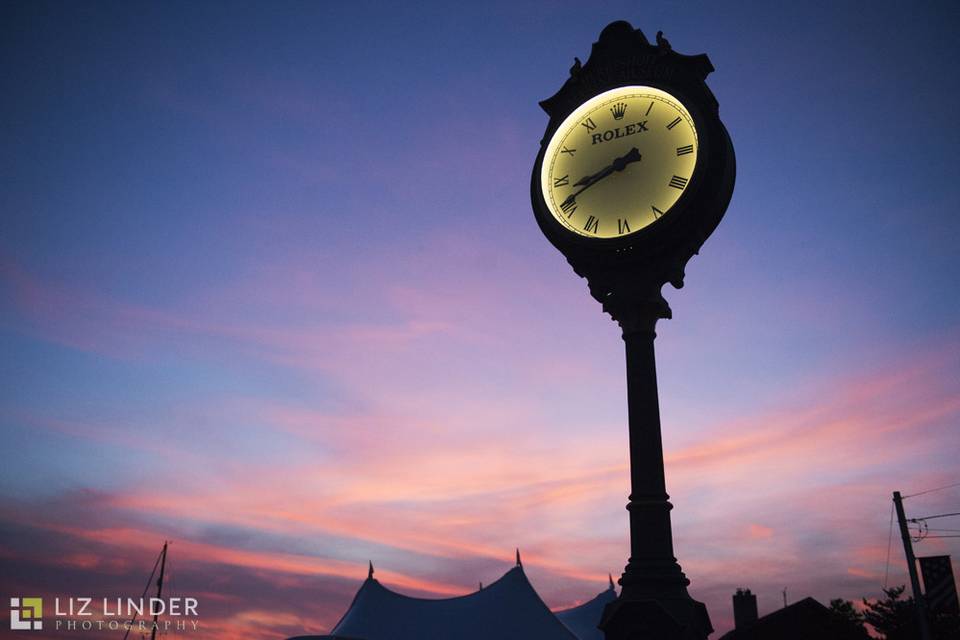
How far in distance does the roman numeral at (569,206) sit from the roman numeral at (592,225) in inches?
12.8

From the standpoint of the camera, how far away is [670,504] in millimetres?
8875

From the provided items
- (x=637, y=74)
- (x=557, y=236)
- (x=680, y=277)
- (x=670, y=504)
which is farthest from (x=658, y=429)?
(x=637, y=74)

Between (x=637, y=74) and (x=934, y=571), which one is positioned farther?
(x=934, y=571)

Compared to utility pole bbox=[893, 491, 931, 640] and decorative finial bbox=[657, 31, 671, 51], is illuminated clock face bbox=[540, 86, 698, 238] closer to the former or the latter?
decorative finial bbox=[657, 31, 671, 51]

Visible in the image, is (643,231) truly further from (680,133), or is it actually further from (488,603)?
(488,603)

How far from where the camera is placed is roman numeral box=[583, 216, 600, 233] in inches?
400

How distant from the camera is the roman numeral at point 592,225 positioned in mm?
10148

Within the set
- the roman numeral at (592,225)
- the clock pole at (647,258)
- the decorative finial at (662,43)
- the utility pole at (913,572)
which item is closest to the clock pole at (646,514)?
the clock pole at (647,258)

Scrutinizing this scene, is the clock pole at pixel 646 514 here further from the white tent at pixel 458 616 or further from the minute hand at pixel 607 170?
the white tent at pixel 458 616

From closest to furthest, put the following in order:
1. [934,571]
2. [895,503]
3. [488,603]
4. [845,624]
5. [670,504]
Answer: [670,504]
[934,571]
[895,503]
[488,603]
[845,624]

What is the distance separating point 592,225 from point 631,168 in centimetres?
94

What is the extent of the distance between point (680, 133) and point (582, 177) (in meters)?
1.46

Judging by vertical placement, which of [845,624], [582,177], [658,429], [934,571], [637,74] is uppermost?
[637,74]

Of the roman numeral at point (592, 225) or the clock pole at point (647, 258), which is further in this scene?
the roman numeral at point (592, 225)
